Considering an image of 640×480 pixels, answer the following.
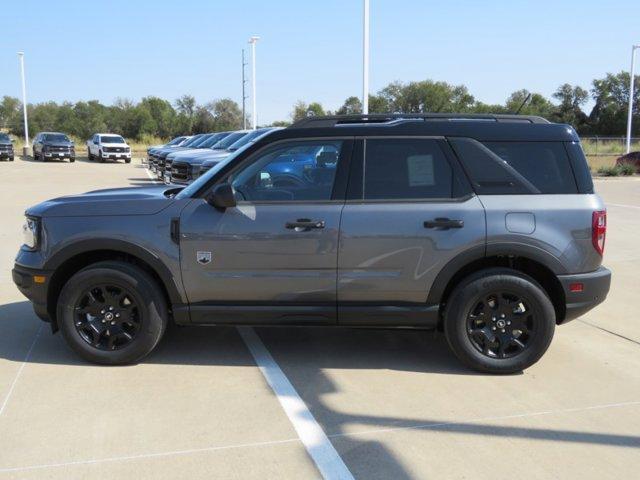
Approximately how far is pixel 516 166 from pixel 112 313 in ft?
10.6

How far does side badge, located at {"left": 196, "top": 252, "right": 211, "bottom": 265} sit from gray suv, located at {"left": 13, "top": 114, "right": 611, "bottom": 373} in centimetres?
1

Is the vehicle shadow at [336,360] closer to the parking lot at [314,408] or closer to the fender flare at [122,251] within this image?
the parking lot at [314,408]

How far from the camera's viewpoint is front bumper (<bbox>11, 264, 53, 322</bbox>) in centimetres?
467

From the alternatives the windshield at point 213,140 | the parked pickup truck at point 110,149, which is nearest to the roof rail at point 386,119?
the windshield at point 213,140

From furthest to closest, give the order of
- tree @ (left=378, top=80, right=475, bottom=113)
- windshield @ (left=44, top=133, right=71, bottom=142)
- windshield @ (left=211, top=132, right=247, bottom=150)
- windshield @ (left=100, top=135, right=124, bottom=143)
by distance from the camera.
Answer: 1. tree @ (left=378, top=80, right=475, bottom=113)
2. windshield @ (left=100, top=135, right=124, bottom=143)
3. windshield @ (left=44, top=133, right=71, bottom=142)
4. windshield @ (left=211, top=132, right=247, bottom=150)

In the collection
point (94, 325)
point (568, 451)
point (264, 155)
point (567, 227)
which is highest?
point (264, 155)

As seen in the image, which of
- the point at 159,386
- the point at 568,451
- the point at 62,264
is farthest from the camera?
the point at 62,264

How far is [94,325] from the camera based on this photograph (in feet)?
15.5

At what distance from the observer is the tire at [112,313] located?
15.1 ft

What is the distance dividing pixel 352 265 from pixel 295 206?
600 millimetres

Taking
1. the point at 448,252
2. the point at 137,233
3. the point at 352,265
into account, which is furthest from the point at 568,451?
the point at 137,233

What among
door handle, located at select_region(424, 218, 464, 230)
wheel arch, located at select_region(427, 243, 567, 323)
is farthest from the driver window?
wheel arch, located at select_region(427, 243, 567, 323)

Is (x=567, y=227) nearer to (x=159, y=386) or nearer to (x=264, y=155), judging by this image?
(x=264, y=155)

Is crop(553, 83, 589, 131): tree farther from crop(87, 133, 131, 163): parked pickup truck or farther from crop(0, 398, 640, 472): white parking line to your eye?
crop(0, 398, 640, 472): white parking line
